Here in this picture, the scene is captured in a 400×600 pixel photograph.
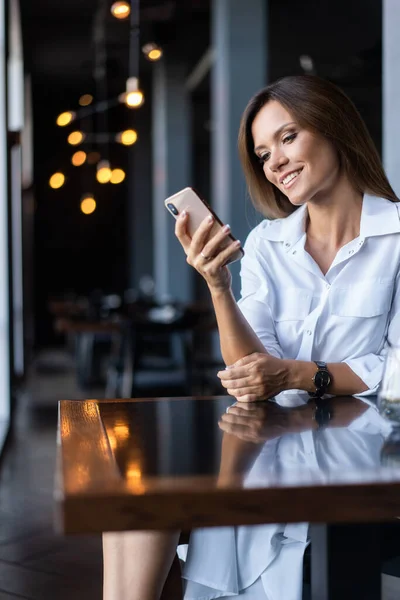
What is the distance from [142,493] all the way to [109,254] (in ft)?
47.4

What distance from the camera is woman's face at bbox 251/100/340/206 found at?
77.5 inches

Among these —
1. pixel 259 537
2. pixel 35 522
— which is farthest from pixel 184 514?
pixel 35 522

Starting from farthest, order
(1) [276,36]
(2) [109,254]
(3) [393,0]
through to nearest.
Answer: (2) [109,254] < (1) [276,36] < (3) [393,0]

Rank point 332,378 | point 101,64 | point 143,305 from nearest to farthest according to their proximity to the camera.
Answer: point 332,378 < point 143,305 < point 101,64

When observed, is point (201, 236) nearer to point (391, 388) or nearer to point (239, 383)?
point (239, 383)

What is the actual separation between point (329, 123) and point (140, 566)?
46.3 inches

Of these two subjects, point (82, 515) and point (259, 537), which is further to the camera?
point (259, 537)

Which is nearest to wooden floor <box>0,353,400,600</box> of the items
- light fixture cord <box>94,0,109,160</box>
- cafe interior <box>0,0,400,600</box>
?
cafe interior <box>0,0,400,600</box>

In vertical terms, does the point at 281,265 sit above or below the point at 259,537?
above

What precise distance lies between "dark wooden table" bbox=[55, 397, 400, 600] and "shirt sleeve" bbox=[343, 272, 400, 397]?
57cm

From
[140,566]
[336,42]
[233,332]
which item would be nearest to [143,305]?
[336,42]

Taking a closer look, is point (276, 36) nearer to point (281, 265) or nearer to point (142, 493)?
point (281, 265)

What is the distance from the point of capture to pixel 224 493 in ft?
2.92

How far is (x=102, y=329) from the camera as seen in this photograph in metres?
6.85
